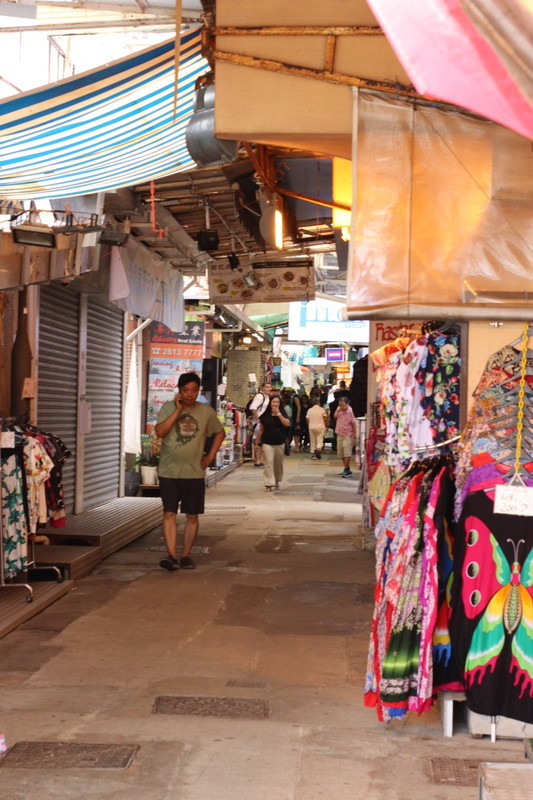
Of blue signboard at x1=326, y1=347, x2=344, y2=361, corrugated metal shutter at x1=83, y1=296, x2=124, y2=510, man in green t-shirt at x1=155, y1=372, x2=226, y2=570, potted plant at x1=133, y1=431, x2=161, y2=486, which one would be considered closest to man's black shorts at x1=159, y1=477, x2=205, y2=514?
man in green t-shirt at x1=155, y1=372, x2=226, y2=570

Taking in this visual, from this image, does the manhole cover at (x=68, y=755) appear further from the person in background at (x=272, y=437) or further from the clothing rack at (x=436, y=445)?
the person in background at (x=272, y=437)

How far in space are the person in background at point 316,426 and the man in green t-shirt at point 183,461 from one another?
15.8 m

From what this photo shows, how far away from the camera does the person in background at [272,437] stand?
1641cm

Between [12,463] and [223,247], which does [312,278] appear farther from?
[12,463]

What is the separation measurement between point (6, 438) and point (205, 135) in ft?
9.61

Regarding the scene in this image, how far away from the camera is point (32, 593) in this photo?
23.5 ft

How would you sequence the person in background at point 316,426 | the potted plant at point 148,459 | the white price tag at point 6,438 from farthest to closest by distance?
the person in background at point 316,426, the potted plant at point 148,459, the white price tag at point 6,438

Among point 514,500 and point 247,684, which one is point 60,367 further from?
point 514,500

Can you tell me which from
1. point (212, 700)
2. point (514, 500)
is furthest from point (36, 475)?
point (514, 500)

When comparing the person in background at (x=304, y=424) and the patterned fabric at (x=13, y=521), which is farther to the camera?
the person in background at (x=304, y=424)

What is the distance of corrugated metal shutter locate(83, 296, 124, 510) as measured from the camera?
1184cm

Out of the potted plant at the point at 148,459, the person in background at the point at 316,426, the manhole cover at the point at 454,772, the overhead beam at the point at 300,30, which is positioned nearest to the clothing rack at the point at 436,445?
the manhole cover at the point at 454,772

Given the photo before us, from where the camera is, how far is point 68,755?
4.17 meters

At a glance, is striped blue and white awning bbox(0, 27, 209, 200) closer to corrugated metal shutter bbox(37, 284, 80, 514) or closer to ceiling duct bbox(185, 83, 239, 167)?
ceiling duct bbox(185, 83, 239, 167)
